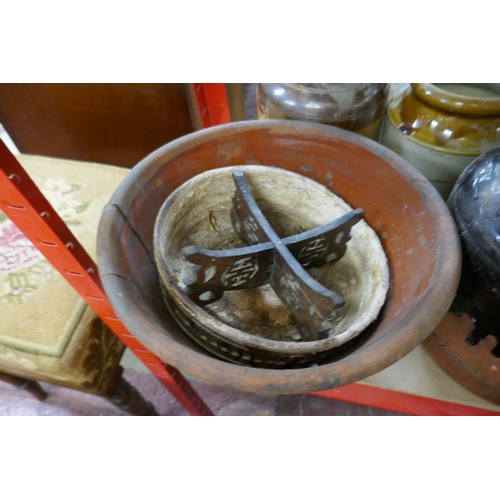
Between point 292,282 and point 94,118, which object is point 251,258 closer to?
point 292,282

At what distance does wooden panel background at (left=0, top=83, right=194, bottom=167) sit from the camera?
0.92 meters

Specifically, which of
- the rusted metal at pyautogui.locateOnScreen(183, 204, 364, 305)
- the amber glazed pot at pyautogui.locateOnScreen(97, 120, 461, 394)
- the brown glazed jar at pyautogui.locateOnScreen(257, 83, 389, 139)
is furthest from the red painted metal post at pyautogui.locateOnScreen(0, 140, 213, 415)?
the brown glazed jar at pyautogui.locateOnScreen(257, 83, 389, 139)

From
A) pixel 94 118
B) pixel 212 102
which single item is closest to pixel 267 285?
pixel 212 102

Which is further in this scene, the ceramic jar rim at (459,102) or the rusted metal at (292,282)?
the ceramic jar rim at (459,102)

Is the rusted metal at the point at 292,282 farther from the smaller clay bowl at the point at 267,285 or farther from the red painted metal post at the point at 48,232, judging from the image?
the red painted metal post at the point at 48,232

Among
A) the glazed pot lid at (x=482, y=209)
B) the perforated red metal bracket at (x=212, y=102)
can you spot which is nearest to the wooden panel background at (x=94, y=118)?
the perforated red metal bracket at (x=212, y=102)

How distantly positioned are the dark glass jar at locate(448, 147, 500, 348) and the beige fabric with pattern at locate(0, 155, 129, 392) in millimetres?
661

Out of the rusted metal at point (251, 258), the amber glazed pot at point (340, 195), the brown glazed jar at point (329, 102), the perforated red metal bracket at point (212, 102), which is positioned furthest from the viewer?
the perforated red metal bracket at point (212, 102)

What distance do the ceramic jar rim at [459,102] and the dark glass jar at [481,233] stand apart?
10 cm

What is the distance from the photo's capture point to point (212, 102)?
86cm

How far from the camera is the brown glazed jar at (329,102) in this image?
0.65 metres

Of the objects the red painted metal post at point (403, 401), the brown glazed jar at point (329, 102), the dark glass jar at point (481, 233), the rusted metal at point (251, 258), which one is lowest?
the red painted metal post at point (403, 401)

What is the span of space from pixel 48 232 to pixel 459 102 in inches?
25.2

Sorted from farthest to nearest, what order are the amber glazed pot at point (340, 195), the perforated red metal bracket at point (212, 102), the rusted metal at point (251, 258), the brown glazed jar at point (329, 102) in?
the perforated red metal bracket at point (212, 102) < the brown glazed jar at point (329, 102) < the rusted metal at point (251, 258) < the amber glazed pot at point (340, 195)
